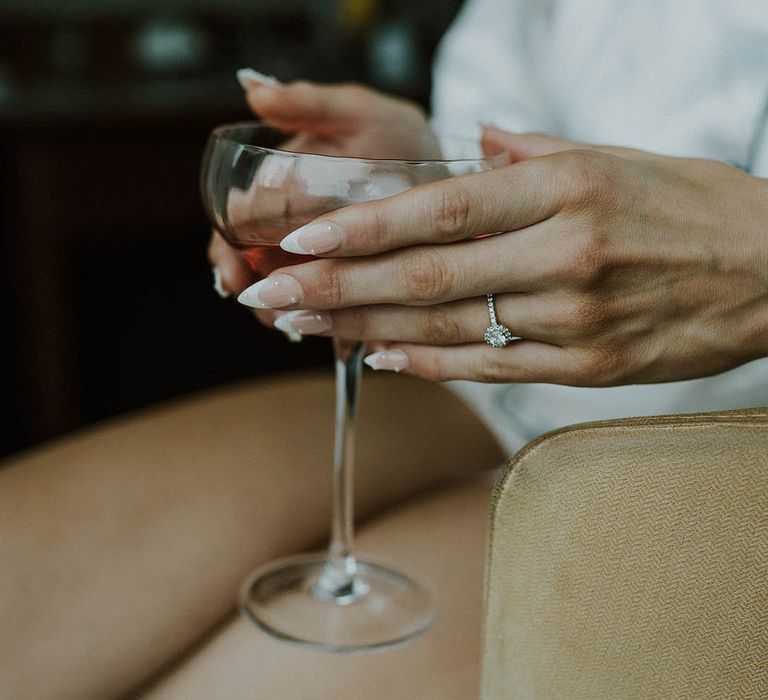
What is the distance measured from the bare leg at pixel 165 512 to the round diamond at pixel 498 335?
0.98 feet

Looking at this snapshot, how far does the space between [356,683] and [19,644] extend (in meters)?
0.21

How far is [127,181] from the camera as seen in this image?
208 centimetres

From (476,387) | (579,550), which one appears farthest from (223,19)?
(579,550)

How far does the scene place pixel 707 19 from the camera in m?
0.89

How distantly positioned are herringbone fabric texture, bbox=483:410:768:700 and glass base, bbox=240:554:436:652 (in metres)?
0.22

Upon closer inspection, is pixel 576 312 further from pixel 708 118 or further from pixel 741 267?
pixel 708 118

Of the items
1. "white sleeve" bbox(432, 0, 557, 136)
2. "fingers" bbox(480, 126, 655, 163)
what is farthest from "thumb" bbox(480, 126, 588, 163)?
"white sleeve" bbox(432, 0, 557, 136)

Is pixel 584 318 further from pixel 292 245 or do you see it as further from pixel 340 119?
pixel 340 119

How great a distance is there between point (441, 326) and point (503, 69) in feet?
2.07

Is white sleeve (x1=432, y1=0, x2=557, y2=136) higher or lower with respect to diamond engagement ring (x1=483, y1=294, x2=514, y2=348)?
higher

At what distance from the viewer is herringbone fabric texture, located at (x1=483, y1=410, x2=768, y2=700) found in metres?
0.38

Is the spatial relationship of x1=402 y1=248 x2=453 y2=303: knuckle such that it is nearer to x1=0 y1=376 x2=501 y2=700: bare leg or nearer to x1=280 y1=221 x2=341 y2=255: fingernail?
x1=280 y1=221 x2=341 y2=255: fingernail

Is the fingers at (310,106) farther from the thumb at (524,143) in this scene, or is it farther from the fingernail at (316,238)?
the fingernail at (316,238)

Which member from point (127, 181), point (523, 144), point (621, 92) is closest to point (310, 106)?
point (523, 144)
